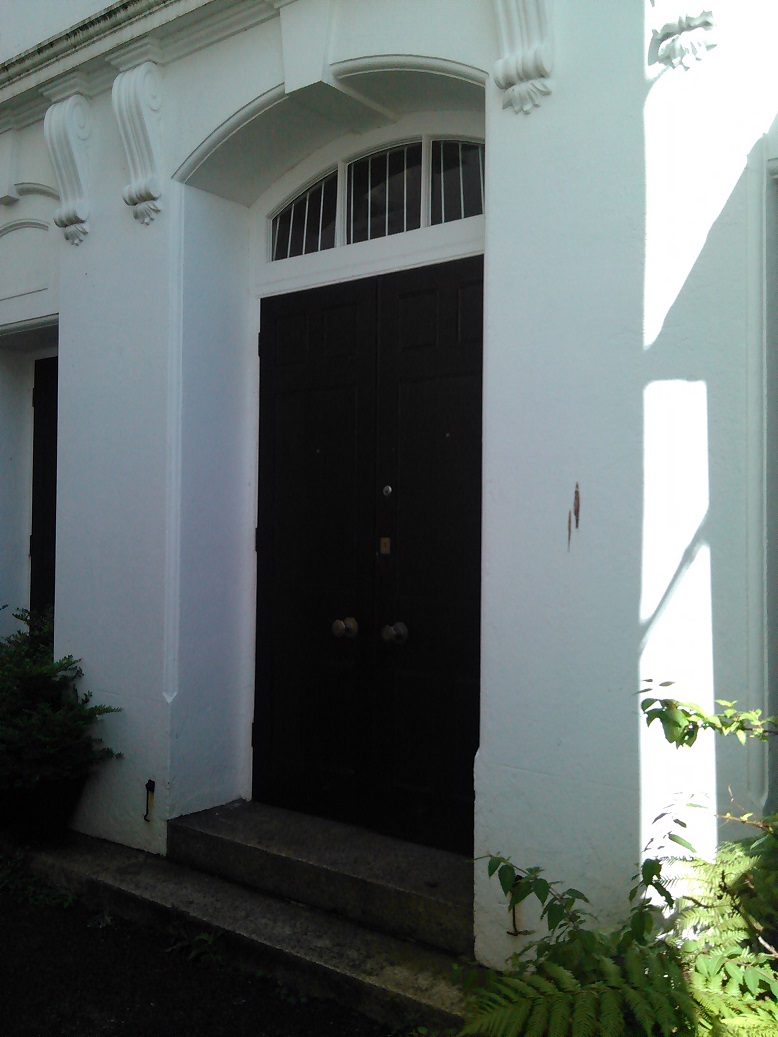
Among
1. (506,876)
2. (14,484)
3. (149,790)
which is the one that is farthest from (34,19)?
(506,876)

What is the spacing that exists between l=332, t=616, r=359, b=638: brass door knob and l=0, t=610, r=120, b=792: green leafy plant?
4.46ft

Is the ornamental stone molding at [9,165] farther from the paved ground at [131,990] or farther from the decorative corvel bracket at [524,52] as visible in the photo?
the paved ground at [131,990]

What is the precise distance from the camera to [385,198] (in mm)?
4676

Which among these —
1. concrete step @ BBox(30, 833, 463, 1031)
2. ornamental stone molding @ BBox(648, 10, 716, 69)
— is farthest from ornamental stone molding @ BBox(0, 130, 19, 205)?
ornamental stone molding @ BBox(648, 10, 716, 69)

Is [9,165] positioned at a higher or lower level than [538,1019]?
higher

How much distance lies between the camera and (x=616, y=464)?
3.35 m

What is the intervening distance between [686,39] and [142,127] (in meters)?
2.95

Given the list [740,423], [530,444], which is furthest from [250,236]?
[740,423]

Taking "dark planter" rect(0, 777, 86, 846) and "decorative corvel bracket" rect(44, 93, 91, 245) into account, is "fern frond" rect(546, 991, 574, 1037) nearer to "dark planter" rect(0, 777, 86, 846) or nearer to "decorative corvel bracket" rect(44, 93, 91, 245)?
"dark planter" rect(0, 777, 86, 846)

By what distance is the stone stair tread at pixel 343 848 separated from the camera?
397 centimetres

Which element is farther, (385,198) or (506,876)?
(385,198)

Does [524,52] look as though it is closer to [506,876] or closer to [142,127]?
[142,127]

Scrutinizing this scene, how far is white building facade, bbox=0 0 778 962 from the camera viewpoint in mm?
3197

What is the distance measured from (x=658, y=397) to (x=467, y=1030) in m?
2.07
